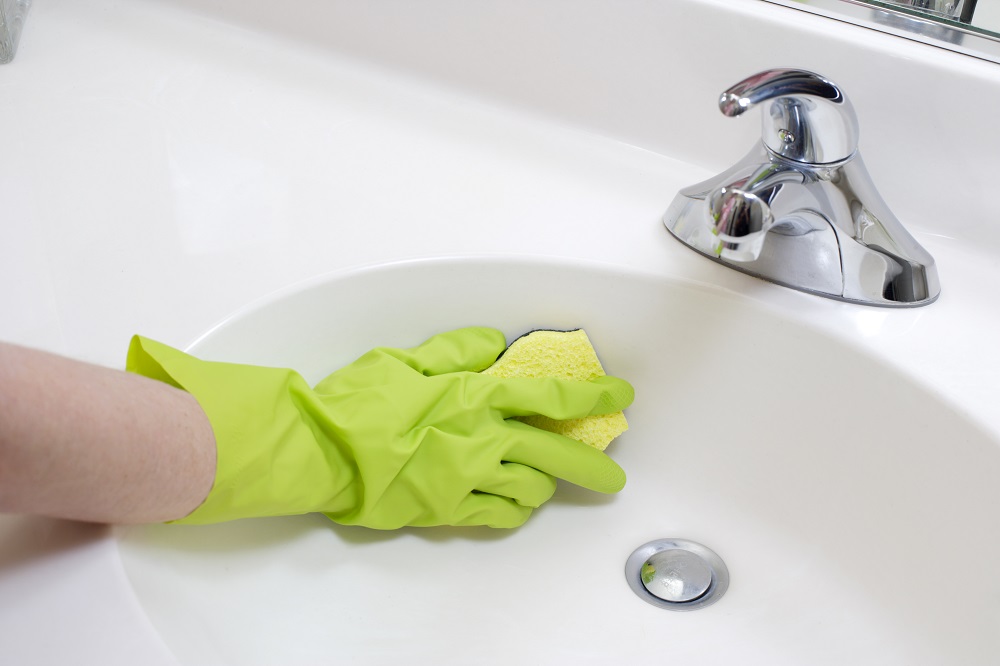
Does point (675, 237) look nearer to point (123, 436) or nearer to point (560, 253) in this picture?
point (560, 253)

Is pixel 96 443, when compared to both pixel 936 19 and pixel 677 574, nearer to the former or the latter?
pixel 677 574

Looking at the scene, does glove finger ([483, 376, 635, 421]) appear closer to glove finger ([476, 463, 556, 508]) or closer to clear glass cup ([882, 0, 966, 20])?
glove finger ([476, 463, 556, 508])

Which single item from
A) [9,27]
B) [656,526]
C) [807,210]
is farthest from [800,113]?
[9,27]

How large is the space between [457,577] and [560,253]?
197mm

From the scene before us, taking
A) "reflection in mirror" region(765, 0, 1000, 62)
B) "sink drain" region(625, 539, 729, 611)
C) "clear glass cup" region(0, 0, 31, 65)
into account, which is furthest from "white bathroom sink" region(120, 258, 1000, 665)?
"clear glass cup" region(0, 0, 31, 65)

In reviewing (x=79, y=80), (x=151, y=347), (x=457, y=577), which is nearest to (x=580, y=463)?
(x=457, y=577)

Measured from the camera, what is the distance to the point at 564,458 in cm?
52

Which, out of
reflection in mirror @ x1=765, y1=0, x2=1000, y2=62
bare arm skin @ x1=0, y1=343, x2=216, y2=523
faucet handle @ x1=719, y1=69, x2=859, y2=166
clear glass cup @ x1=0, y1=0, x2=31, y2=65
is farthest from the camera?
clear glass cup @ x1=0, y1=0, x2=31, y2=65

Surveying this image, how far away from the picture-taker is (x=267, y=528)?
0.49 meters

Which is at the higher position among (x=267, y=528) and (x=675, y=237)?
(x=675, y=237)

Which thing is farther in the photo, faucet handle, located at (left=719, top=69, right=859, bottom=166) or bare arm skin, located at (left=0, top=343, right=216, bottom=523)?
faucet handle, located at (left=719, top=69, right=859, bottom=166)

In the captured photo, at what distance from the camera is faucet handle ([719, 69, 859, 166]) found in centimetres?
44

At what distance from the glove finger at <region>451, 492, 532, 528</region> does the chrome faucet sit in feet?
0.59

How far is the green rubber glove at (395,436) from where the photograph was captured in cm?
40
